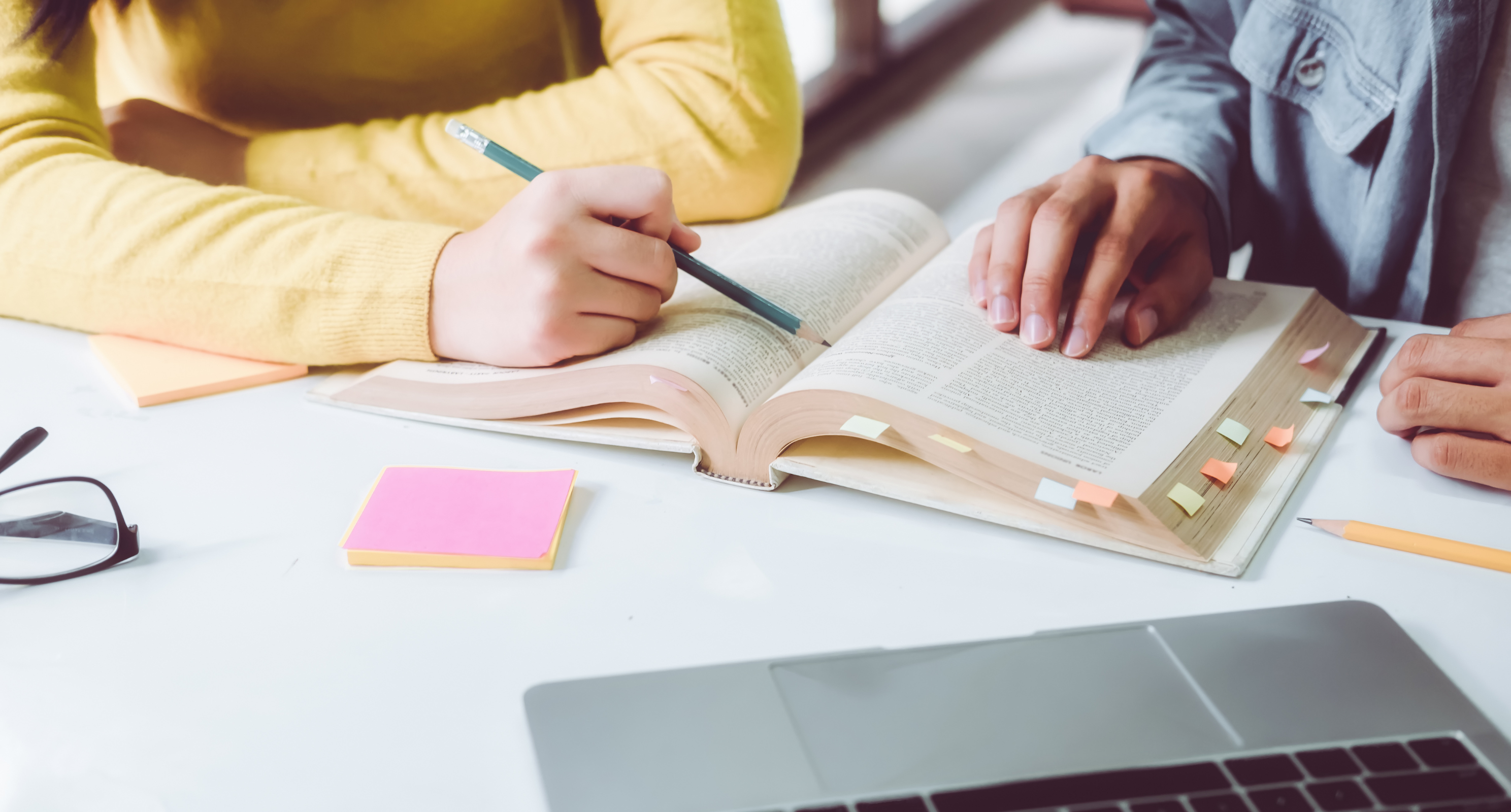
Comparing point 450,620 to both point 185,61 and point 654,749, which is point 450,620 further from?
point 185,61

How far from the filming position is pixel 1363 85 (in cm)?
74

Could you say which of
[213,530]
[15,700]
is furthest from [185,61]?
[15,700]

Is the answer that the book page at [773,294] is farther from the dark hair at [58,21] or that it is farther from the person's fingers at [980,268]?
the dark hair at [58,21]

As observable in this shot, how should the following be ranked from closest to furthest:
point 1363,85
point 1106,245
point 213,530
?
point 213,530
point 1106,245
point 1363,85

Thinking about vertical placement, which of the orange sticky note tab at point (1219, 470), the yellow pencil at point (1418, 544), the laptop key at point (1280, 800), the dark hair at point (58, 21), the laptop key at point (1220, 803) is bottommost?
the yellow pencil at point (1418, 544)

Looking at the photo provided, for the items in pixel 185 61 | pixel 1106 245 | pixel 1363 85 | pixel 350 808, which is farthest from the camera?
pixel 185 61

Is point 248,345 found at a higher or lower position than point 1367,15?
lower

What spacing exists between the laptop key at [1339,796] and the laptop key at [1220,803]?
27 millimetres

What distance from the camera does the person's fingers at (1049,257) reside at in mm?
593

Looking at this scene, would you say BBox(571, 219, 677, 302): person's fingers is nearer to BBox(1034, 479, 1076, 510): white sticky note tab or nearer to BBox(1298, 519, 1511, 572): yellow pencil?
BBox(1034, 479, 1076, 510): white sticky note tab

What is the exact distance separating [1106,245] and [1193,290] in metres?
0.09

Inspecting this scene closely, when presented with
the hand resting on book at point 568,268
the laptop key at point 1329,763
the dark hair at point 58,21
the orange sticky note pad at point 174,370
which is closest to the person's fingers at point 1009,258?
the hand resting on book at point 568,268

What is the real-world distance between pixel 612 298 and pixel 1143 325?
1.11ft

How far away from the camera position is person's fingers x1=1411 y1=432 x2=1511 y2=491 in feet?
1.65
